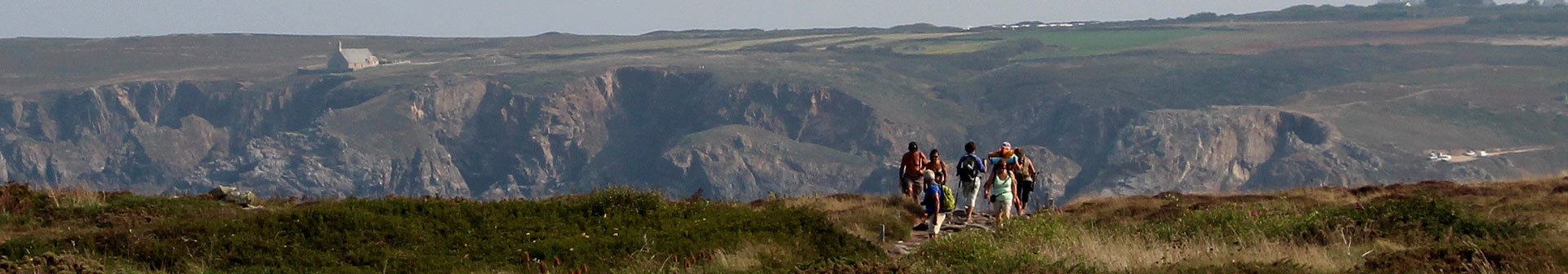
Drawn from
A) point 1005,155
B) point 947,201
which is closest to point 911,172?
point 1005,155

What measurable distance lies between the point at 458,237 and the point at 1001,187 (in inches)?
345

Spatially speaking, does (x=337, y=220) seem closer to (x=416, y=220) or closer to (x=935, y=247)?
(x=416, y=220)

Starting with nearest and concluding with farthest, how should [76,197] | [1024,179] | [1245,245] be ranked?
[1245,245]
[76,197]
[1024,179]

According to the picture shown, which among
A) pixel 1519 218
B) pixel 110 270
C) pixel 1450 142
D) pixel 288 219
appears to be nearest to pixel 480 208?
pixel 288 219

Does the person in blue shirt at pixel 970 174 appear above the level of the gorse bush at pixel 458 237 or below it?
below

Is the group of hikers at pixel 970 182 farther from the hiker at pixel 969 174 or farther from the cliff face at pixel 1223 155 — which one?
the cliff face at pixel 1223 155

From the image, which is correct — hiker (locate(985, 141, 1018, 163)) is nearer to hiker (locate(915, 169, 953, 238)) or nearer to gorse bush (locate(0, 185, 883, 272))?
hiker (locate(915, 169, 953, 238))

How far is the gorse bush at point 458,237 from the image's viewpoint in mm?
16516

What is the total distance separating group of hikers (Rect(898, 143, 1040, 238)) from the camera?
875 inches

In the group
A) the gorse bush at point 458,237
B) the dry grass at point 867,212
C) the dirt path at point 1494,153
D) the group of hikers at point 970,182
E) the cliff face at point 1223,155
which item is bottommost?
the cliff face at point 1223,155

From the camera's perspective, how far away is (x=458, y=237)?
712 inches

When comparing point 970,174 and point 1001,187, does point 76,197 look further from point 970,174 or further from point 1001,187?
point 1001,187

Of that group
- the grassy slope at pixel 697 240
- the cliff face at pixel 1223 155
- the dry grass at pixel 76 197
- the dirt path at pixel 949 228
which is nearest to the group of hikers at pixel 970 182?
the dirt path at pixel 949 228

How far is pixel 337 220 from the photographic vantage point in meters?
18.3
